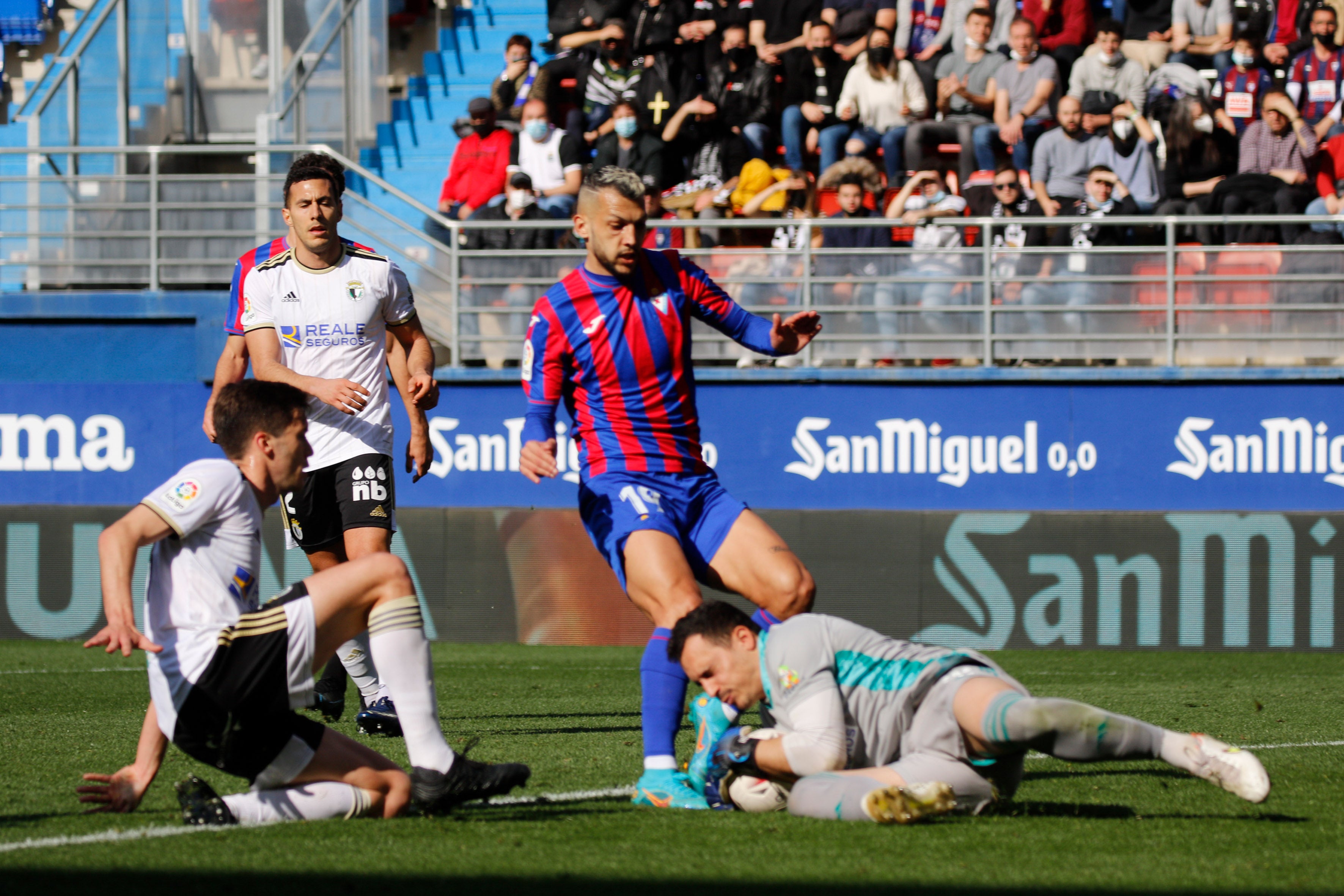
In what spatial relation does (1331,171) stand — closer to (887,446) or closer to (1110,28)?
(1110,28)

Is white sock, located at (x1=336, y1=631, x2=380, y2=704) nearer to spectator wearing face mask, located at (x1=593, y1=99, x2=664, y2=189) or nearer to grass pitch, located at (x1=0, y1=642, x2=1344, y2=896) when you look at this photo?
grass pitch, located at (x1=0, y1=642, x2=1344, y2=896)

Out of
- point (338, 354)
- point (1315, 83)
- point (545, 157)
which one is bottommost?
point (338, 354)

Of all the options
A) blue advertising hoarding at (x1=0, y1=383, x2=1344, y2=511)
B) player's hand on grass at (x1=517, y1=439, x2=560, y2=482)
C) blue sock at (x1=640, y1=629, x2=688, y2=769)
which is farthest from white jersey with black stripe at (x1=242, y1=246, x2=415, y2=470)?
blue advertising hoarding at (x1=0, y1=383, x2=1344, y2=511)

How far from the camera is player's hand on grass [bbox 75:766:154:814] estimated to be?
4.33 m

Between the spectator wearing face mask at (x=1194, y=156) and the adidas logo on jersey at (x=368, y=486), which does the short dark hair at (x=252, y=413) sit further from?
the spectator wearing face mask at (x=1194, y=156)

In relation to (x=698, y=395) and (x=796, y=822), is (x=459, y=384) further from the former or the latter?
(x=796, y=822)

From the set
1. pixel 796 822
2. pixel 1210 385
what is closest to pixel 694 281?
pixel 796 822

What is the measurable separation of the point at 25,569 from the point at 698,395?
5.55 m

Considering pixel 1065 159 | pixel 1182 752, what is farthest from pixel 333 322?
pixel 1065 159

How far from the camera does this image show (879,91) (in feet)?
48.8

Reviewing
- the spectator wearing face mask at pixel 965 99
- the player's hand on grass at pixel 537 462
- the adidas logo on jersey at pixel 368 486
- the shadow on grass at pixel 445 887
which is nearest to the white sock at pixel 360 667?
the adidas logo on jersey at pixel 368 486

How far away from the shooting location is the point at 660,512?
5.31 m

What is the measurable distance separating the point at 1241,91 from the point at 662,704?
38.3 ft

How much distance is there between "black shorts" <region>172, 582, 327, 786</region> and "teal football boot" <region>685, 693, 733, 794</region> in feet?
4.17
